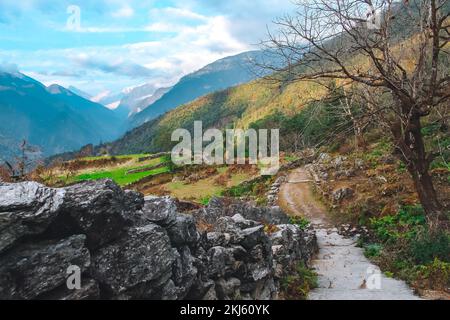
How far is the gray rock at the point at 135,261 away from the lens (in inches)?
275

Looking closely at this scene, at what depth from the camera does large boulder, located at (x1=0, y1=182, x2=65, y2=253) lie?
19.8 ft

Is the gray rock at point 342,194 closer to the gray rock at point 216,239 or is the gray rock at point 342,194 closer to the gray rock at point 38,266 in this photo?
the gray rock at point 216,239

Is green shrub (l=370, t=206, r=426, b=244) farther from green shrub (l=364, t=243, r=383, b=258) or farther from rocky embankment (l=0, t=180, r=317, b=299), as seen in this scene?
rocky embankment (l=0, t=180, r=317, b=299)

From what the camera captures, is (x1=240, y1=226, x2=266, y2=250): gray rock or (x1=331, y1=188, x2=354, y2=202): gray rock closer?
(x1=240, y1=226, x2=266, y2=250): gray rock

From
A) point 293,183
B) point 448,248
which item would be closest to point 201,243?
point 448,248

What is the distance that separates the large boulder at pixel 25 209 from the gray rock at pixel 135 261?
1.05 meters

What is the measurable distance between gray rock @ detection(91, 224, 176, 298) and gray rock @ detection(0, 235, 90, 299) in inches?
16.7

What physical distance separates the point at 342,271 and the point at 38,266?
10300 millimetres

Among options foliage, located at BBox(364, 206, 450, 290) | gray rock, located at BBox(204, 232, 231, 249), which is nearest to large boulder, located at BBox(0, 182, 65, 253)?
gray rock, located at BBox(204, 232, 231, 249)

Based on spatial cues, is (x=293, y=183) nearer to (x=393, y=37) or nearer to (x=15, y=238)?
(x=393, y=37)

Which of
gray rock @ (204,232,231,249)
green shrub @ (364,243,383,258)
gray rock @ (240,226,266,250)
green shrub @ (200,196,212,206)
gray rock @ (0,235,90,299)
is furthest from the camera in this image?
green shrub @ (200,196,212,206)

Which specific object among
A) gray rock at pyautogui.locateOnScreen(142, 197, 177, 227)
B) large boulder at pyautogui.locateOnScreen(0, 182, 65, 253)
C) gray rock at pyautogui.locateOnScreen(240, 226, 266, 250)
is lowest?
gray rock at pyautogui.locateOnScreen(240, 226, 266, 250)

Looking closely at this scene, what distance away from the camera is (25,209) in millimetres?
6254

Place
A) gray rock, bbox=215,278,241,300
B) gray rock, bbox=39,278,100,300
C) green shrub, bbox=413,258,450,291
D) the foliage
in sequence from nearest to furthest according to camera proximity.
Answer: gray rock, bbox=39,278,100,300 < gray rock, bbox=215,278,241,300 < green shrub, bbox=413,258,450,291 < the foliage
